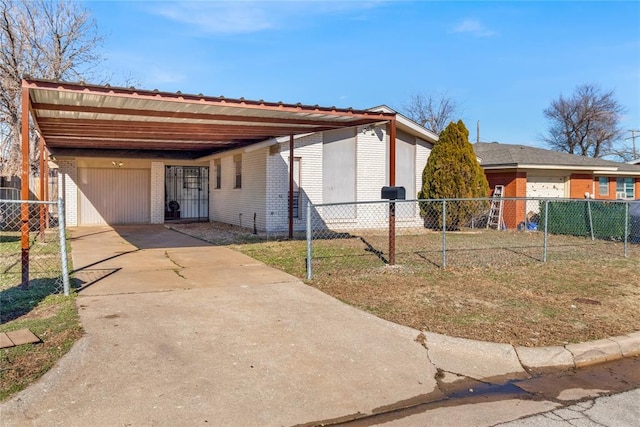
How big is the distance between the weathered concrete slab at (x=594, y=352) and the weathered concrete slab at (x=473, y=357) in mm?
673

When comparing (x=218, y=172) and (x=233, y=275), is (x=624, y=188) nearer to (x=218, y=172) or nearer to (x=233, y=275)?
(x=218, y=172)

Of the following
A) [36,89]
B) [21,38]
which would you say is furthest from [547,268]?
[21,38]

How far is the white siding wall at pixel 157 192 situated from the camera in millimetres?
18672

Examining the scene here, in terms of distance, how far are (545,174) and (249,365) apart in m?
18.7

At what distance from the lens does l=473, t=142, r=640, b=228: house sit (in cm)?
1916

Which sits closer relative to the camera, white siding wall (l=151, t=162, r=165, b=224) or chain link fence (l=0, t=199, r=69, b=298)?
chain link fence (l=0, t=199, r=69, b=298)

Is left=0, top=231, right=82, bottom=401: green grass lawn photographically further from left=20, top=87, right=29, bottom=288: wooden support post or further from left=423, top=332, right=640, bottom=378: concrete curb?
left=423, top=332, right=640, bottom=378: concrete curb

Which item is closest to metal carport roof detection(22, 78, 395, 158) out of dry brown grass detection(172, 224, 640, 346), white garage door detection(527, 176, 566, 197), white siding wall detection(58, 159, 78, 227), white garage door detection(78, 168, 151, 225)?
dry brown grass detection(172, 224, 640, 346)

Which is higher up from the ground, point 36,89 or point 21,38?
point 21,38

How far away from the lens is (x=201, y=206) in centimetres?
2020

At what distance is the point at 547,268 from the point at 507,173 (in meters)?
11.2

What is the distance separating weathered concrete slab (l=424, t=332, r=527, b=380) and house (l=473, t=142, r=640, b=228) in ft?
50.1

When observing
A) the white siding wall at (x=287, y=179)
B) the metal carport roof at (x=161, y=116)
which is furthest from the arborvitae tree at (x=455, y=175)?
the metal carport roof at (x=161, y=116)

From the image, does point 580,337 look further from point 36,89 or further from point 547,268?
point 36,89
